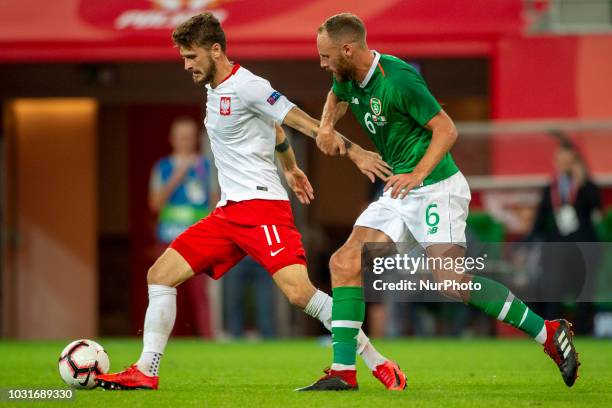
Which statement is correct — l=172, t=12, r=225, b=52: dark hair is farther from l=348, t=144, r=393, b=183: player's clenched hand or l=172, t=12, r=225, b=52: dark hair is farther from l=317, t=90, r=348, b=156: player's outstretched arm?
l=348, t=144, r=393, b=183: player's clenched hand

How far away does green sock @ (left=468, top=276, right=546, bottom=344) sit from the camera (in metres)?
6.95

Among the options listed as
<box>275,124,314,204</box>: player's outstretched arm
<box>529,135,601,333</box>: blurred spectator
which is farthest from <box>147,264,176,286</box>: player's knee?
<box>529,135,601,333</box>: blurred spectator

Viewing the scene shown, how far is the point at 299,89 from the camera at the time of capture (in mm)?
17156

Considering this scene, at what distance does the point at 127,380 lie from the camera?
707 centimetres

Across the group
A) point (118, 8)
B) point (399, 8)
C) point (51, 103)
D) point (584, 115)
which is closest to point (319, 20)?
point (399, 8)

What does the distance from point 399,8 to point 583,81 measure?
7.13 feet

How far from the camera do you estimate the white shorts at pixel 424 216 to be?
7.02m

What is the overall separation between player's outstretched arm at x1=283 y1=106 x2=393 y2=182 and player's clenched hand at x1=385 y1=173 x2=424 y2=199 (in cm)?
9

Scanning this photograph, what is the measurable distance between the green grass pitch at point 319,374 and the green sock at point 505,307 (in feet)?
1.16

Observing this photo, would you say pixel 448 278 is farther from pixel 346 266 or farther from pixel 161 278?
pixel 161 278

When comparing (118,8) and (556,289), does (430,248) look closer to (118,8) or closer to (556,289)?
(556,289)

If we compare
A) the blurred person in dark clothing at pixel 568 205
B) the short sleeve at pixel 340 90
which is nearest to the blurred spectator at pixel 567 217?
the blurred person in dark clothing at pixel 568 205

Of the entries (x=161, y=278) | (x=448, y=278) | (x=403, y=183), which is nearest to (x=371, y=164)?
(x=403, y=183)

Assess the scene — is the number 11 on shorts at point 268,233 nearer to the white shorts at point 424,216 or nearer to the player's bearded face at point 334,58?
the white shorts at point 424,216
